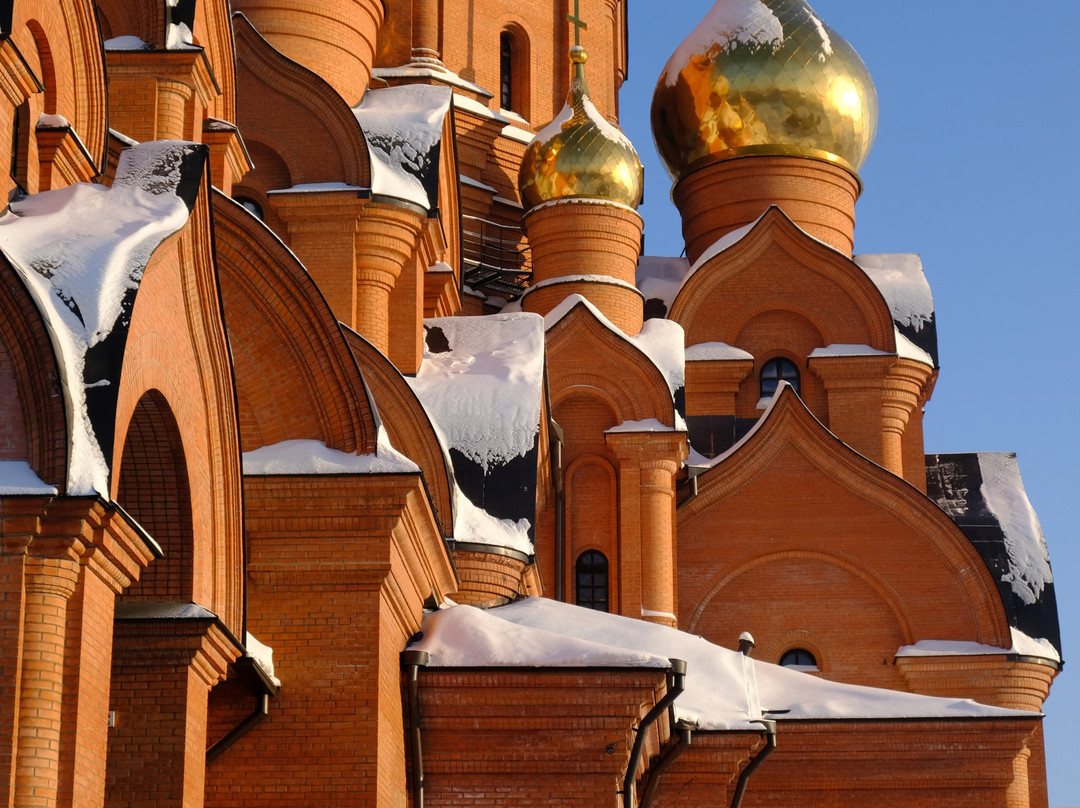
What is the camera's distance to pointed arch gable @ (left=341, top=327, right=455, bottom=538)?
440 inches

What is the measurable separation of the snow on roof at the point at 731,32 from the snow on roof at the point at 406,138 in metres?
5.53

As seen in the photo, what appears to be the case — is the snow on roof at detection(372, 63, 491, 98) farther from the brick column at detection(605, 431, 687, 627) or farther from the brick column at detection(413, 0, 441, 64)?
the brick column at detection(605, 431, 687, 627)

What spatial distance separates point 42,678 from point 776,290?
44.5 feet

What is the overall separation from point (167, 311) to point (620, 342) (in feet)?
31.6

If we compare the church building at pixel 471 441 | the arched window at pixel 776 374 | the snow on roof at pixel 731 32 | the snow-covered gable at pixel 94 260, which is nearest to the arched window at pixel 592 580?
the church building at pixel 471 441

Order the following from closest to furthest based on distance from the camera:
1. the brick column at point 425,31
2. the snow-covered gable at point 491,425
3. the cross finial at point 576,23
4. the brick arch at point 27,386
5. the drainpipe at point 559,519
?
the brick arch at point 27,386 → the snow-covered gable at point 491,425 → the drainpipe at point 559,519 → the brick column at point 425,31 → the cross finial at point 576,23

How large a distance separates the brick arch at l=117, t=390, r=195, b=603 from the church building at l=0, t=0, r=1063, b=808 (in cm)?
1

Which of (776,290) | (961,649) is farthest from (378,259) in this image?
(961,649)

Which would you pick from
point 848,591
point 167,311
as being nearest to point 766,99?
point 848,591

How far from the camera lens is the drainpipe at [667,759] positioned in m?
10.2

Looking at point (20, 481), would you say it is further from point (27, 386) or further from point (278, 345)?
point (278, 345)

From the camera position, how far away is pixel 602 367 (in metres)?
15.8

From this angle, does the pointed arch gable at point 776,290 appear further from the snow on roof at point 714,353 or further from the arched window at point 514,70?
the arched window at point 514,70

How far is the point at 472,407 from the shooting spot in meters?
12.3
